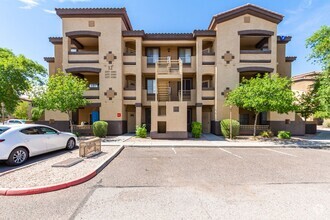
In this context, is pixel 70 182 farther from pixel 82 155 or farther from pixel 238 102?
pixel 238 102

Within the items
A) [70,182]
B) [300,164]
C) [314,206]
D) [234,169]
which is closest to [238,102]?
[300,164]

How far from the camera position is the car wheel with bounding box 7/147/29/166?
7.39 meters

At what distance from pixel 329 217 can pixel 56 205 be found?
6.64 metres

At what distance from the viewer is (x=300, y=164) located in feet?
26.8

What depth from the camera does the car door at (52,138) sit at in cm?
905

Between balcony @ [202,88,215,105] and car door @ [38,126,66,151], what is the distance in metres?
13.7

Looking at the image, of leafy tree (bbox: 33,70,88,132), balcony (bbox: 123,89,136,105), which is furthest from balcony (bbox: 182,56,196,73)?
leafy tree (bbox: 33,70,88,132)

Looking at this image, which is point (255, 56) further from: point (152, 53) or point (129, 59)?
point (129, 59)

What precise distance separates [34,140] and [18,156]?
0.93 metres

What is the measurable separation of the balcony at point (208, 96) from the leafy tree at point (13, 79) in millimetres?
18072

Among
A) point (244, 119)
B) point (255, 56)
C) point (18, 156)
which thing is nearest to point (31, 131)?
point (18, 156)

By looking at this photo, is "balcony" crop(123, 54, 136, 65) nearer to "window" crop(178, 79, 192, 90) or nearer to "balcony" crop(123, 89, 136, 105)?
"balcony" crop(123, 89, 136, 105)

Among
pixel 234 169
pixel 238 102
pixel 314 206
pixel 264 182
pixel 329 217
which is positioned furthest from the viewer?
pixel 238 102

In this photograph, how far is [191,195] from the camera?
494 centimetres
